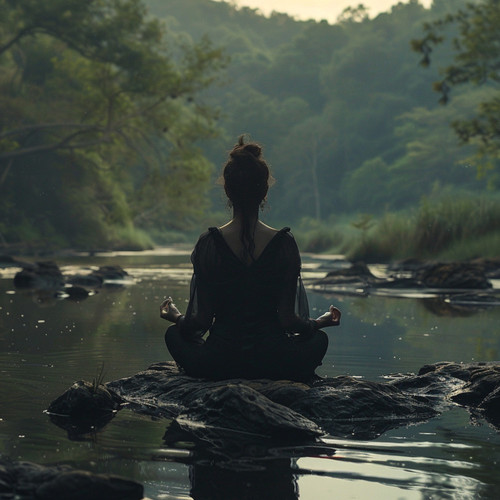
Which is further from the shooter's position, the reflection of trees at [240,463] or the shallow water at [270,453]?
the shallow water at [270,453]

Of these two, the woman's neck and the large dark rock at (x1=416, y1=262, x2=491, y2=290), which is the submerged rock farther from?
the woman's neck

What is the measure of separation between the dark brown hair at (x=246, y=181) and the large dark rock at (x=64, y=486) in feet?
8.81

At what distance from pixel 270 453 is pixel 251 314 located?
1.75m

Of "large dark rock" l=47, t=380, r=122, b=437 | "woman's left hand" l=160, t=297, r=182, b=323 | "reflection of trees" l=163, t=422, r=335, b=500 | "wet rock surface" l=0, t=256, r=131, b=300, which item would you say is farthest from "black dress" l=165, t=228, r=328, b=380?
"wet rock surface" l=0, t=256, r=131, b=300

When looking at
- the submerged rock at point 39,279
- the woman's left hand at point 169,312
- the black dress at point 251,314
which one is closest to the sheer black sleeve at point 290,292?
the black dress at point 251,314

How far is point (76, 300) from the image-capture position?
16.5 meters

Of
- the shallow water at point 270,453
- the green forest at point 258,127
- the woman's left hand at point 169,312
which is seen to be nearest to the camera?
the shallow water at point 270,453

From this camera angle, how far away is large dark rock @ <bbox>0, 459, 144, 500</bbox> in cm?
404

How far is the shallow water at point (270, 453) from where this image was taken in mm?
4457

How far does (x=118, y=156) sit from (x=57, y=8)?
17340 mm

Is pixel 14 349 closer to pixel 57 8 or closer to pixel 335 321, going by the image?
pixel 335 321

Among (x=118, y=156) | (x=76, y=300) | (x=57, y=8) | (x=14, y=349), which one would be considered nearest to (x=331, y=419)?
(x=14, y=349)

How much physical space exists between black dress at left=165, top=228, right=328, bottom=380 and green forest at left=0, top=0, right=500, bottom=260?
1.92m

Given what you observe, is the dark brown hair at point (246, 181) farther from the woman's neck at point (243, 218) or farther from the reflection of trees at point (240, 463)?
the reflection of trees at point (240, 463)
